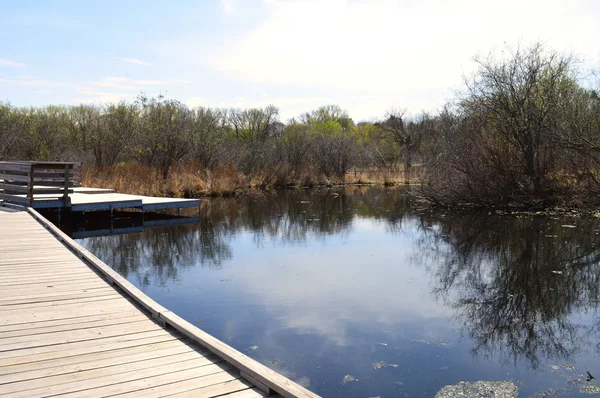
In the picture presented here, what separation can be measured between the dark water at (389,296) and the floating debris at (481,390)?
3.9 inches

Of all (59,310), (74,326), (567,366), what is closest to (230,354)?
(74,326)

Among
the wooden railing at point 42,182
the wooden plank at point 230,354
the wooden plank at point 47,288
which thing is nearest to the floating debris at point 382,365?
the wooden plank at point 230,354

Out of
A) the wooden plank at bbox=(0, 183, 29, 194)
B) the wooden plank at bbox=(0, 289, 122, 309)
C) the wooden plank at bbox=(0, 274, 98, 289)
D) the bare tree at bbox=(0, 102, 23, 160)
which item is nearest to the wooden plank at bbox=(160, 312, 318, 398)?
the wooden plank at bbox=(0, 289, 122, 309)

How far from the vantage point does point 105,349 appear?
383 cm

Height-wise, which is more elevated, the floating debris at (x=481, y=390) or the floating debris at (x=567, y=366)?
the floating debris at (x=567, y=366)

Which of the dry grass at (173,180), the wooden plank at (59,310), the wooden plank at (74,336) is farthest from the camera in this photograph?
the dry grass at (173,180)

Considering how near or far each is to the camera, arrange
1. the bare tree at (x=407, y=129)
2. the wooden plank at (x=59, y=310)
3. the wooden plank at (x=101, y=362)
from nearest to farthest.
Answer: the wooden plank at (x=101, y=362), the wooden plank at (x=59, y=310), the bare tree at (x=407, y=129)

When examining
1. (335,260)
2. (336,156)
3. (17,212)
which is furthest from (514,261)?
(336,156)

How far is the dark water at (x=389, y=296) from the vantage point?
16.1 ft

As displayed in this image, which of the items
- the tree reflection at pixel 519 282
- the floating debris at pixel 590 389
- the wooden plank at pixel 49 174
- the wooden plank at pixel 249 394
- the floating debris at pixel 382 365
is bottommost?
the floating debris at pixel 382 365

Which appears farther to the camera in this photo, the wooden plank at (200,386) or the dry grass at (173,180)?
the dry grass at (173,180)

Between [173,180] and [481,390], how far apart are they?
19041mm

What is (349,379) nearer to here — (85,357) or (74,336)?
(85,357)

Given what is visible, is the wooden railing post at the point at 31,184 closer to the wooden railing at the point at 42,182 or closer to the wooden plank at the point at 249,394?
the wooden railing at the point at 42,182
